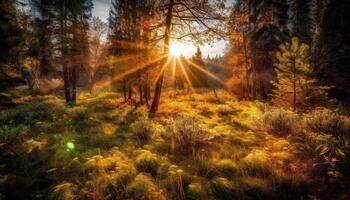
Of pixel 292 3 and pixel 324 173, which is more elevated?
pixel 292 3

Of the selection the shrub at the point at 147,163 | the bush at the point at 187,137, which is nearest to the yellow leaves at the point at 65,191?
the shrub at the point at 147,163

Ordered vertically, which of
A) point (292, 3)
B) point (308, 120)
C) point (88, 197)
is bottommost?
point (88, 197)

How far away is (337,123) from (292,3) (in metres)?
36.7

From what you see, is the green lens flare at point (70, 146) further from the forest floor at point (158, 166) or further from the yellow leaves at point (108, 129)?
the yellow leaves at point (108, 129)

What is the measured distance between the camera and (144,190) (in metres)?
2.94

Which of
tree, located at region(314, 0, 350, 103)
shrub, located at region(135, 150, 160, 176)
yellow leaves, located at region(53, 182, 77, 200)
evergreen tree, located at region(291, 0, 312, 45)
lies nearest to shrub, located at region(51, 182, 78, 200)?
yellow leaves, located at region(53, 182, 77, 200)

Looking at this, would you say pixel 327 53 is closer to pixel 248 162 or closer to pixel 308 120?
pixel 308 120

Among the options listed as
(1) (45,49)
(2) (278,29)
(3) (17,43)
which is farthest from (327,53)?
(1) (45,49)

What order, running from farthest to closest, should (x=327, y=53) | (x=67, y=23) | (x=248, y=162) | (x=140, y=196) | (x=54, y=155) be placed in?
(x=327, y=53) < (x=67, y=23) < (x=54, y=155) < (x=248, y=162) < (x=140, y=196)

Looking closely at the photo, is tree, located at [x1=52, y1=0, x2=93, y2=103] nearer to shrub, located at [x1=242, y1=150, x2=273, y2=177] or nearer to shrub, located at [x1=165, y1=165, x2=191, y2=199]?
shrub, located at [x1=165, y1=165, x2=191, y2=199]

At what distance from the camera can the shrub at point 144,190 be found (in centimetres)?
285

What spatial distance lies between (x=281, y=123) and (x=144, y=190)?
5815 millimetres

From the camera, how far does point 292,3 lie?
3209 centimetres

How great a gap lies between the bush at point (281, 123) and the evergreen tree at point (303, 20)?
30833mm
